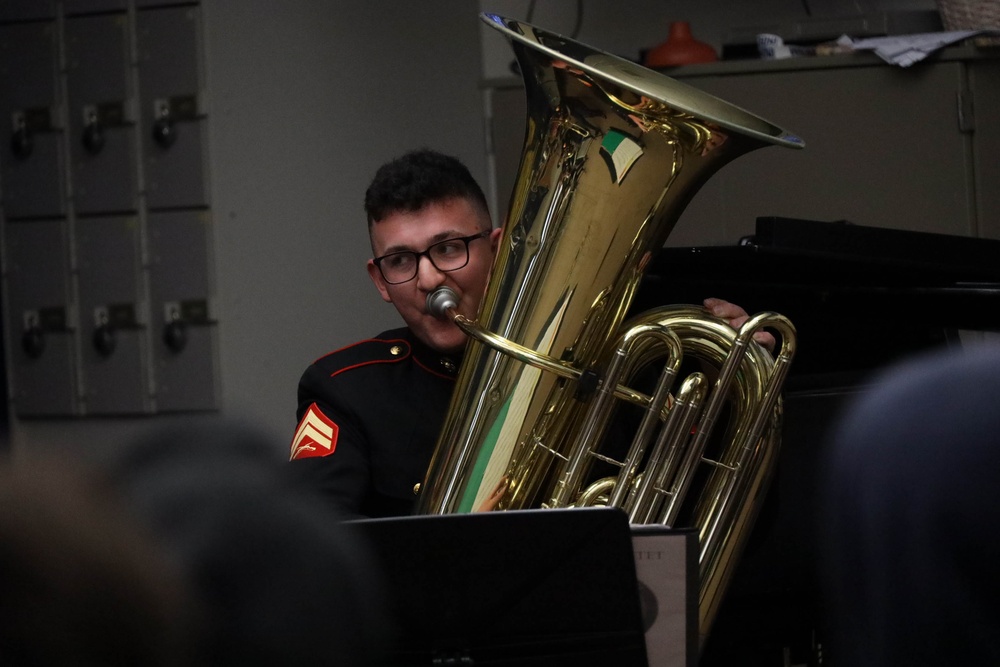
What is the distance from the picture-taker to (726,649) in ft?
5.90

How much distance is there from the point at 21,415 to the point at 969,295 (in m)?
2.89

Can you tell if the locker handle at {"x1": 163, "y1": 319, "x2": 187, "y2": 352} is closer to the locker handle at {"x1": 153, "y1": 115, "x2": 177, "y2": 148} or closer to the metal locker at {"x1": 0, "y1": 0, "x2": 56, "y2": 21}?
the locker handle at {"x1": 153, "y1": 115, "x2": 177, "y2": 148}

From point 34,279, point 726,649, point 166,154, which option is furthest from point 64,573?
point 34,279

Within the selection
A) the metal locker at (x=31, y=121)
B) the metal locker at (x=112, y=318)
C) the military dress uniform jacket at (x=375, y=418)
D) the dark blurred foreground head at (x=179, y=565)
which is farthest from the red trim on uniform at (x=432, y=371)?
the metal locker at (x=31, y=121)

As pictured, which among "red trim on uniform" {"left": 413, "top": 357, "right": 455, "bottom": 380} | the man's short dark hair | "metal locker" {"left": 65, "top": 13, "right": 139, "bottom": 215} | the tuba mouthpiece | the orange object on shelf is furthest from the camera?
"metal locker" {"left": 65, "top": 13, "right": 139, "bottom": 215}

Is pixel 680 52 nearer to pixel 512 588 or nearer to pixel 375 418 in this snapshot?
pixel 375 418

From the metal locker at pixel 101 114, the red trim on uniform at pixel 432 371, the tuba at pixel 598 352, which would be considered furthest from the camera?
the metal locker at pixel 101 114

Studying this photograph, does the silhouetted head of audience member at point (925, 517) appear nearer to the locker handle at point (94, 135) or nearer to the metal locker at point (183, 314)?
the metal locker at point (183, 314)

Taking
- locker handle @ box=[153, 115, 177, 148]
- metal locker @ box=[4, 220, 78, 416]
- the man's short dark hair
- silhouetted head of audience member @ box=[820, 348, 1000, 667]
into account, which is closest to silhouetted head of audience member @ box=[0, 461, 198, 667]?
silhouetted head of audience member @ box=[820, 348, 1000, 667]

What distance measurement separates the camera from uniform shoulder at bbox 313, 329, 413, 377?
1.86 meters

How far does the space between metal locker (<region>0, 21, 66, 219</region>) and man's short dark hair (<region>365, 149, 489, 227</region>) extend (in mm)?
2157

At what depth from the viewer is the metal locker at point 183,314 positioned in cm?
339

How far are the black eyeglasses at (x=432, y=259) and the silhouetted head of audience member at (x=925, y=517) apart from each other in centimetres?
106

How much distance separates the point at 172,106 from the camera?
3391 millimetres
